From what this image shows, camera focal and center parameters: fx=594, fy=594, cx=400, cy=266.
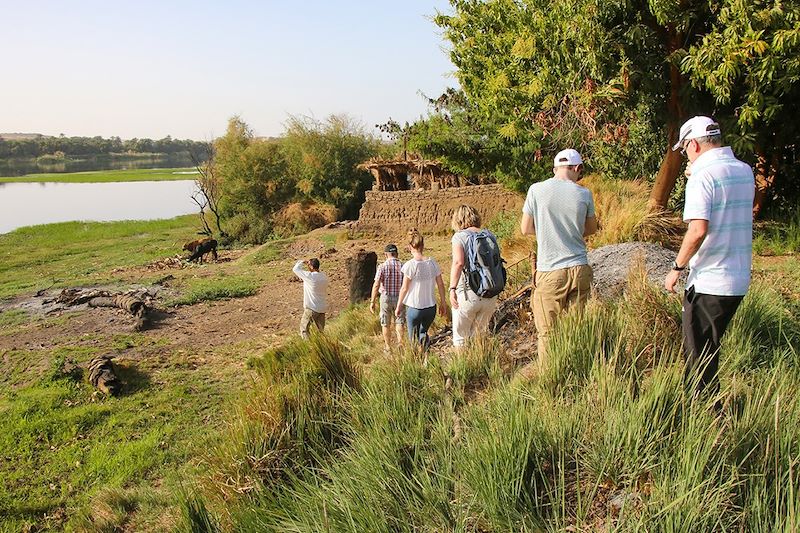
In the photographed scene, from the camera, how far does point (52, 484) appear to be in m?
6.04

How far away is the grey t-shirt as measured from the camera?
4.30m

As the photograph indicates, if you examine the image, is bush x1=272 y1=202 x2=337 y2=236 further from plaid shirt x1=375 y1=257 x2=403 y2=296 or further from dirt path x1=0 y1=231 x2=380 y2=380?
plaid shirt x1=375 y1=257 x2=403 y2=296

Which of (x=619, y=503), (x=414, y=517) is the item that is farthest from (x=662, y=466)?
(x=414, y=517)

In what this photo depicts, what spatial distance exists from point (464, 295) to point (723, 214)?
2478 mm

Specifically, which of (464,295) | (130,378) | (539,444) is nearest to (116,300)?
(130,378)

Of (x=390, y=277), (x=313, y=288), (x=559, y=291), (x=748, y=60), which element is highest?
(x=748, y=60)

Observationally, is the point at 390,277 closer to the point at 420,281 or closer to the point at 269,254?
the point at 420,281

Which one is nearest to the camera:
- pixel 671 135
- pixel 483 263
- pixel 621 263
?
pixel 483 263

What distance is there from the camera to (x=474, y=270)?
5125mm

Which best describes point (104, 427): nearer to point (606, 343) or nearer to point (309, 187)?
point (606, 343)

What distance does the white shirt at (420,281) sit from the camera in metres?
6.19

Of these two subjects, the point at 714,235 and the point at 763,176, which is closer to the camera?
the point at 714,235

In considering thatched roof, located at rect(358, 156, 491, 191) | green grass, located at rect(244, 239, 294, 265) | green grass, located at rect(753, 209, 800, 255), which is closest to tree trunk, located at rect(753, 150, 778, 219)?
green grass, located at rect(753, 209, 800, 255)

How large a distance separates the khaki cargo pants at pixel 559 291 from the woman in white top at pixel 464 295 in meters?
0.66
